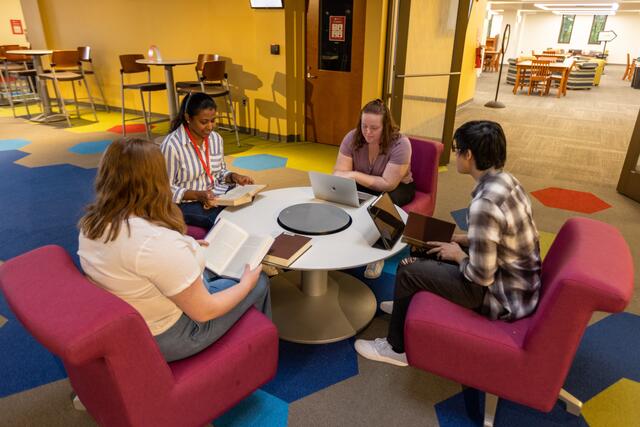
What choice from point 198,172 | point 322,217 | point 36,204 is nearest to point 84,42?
point 36,204

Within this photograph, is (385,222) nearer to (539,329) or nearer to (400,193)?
(539,329)

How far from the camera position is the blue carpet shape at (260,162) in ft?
16.4

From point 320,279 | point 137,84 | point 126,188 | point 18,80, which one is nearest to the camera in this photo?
point 126,188

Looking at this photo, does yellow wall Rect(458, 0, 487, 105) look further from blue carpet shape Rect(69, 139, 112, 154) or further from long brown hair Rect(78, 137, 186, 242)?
long brown hair Rect(78, 137, 186, 242)

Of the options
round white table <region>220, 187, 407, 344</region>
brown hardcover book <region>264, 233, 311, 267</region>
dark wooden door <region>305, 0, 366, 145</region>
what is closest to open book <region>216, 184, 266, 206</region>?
round white table <region>220, 187, 407, 344</region>

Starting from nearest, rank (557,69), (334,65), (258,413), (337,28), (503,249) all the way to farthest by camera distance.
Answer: (503,249), (258,413), (337,28), (334,65), (557,69)

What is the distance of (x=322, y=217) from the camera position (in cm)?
220

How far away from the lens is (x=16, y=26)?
1038 centimetres

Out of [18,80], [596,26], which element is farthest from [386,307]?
[596,26]

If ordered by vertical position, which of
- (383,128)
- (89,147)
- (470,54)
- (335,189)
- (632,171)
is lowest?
(89,147)

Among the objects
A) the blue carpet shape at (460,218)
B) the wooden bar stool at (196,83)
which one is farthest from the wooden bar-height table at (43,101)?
the blue carpet shape at (460,218)

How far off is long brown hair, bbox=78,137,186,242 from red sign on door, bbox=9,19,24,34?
11847 mm

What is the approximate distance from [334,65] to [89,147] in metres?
3.32

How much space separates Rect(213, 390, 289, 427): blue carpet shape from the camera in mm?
1751
